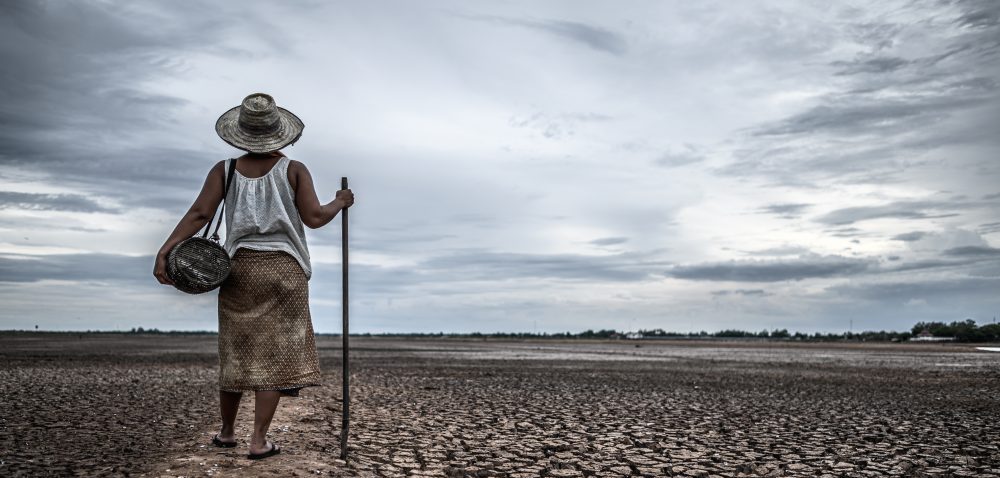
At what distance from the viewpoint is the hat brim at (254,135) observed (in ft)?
14.1

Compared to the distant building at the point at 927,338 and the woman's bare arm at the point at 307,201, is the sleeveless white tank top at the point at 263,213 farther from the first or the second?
the distant building at the point at 927,338

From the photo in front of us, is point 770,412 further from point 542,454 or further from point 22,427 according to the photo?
point 22,427

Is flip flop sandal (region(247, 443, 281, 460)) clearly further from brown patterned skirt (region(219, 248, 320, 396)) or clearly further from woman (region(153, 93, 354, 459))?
brown patterned skirt (region(219, 248, 320, 396))

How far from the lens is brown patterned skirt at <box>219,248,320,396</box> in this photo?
4223mm

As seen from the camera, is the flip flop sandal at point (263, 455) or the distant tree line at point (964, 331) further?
the distant tree line at point (964, 331)

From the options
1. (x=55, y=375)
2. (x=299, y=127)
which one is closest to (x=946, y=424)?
(x=299, y=127)

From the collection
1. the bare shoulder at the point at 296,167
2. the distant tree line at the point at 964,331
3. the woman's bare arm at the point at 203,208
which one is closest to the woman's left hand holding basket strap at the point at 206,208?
the woman's bare arm at the point at 203,208

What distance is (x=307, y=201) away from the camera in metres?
4.33

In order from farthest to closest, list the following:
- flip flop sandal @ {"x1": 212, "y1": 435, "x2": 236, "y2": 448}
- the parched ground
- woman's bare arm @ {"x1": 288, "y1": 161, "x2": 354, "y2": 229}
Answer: the parched ground
flip flop sandal @ {"x1": 212, "y1": 435, "x2": 236, "y2": 448}
woman's bare arm @ {"x1": 288, "y1": 161, "x2": 354, "y2": 229}

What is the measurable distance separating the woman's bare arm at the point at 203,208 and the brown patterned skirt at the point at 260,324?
29 cm

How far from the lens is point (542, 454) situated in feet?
18.4

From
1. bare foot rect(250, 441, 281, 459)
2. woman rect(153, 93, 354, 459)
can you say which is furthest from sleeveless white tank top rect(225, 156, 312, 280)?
bare foot rect(250, 441, 281, 459)

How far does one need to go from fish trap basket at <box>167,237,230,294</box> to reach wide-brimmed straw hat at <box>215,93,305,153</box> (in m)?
0.63

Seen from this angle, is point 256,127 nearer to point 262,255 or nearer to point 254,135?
point 254,135
